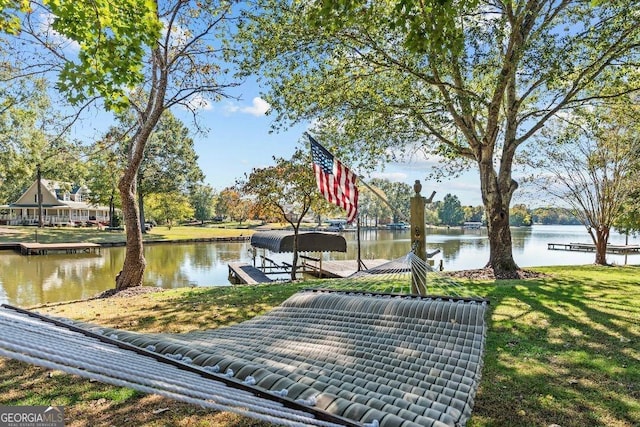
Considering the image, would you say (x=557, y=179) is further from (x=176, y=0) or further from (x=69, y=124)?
(x=69, y=124)

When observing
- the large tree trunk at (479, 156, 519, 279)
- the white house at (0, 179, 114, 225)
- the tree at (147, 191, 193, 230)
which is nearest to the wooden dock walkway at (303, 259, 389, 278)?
the large tree trunk at (479, 156, 519, 279)

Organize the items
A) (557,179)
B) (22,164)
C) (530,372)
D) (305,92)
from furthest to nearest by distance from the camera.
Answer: (22,164)
(557,179)
(305,92)
(530,372)

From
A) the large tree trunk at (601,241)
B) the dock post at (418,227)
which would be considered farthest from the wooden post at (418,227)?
the large tree trunk at (601,241)

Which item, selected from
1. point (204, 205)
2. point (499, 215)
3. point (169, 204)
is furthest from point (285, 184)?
point (204, 205)

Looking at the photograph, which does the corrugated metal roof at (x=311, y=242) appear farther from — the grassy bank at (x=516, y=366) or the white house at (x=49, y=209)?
the white house at (x=49, y=209)

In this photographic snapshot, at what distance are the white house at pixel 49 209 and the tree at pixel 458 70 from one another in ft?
118

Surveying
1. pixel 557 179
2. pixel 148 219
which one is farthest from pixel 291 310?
pixel 148 219

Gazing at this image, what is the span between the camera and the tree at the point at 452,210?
8600 centimetres

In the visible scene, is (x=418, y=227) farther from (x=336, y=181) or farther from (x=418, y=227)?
(x=336, y=181)

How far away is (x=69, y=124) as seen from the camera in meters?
7.54

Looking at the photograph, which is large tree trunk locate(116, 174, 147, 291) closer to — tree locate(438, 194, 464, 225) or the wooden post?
the wooden post

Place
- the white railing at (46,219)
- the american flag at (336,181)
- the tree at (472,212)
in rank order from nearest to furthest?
the american flag at (336,181) < the white railing at (46,219) < the tree at (472,212)

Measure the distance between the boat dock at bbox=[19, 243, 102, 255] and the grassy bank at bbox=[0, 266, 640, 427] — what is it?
1815 centimetres

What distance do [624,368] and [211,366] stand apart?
10.6 feet
